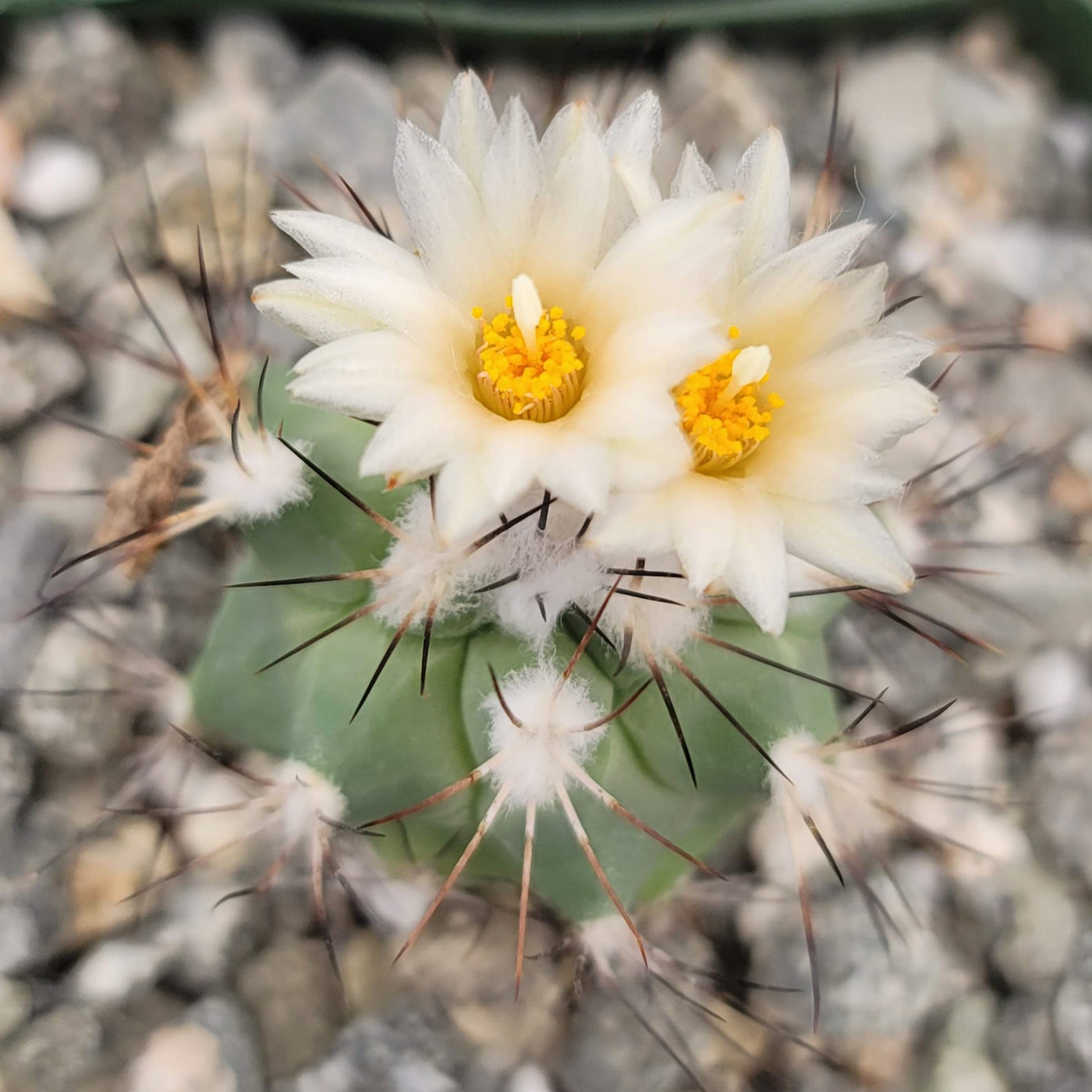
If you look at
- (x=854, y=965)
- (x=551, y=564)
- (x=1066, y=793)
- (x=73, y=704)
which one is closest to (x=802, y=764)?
(x=551, y=564)

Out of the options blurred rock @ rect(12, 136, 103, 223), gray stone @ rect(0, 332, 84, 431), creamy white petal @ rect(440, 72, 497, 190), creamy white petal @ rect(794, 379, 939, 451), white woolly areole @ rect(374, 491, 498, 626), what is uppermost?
creamy white petal @ rect(440, 72, 497, 190)

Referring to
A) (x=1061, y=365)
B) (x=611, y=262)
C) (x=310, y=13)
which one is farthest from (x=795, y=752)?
(x=310, y=13)

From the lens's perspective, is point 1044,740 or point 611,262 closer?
point 611,262

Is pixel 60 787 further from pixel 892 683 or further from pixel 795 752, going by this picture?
pixel 892 683

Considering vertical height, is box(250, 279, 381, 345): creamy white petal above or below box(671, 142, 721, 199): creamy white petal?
below

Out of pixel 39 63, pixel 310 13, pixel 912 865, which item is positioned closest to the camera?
pixel 912 865

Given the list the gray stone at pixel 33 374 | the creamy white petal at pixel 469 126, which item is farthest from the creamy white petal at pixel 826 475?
the gray stone at pixel 33 374

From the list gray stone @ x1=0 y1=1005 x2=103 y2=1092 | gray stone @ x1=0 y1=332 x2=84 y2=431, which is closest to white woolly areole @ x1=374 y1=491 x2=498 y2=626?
gray stone @ x1=0 y1=1005 x2=103 y2=1092

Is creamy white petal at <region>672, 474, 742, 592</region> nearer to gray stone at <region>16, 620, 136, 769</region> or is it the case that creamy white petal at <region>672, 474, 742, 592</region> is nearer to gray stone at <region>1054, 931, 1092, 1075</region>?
gray stone at <region>16, 620, 136, 769</region>
